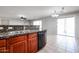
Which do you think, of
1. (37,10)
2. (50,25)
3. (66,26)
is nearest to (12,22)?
(37,10)

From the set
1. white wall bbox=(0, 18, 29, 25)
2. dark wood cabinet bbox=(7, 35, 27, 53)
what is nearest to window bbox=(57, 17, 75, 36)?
white wall bbox=(0, 18, 29, 25)

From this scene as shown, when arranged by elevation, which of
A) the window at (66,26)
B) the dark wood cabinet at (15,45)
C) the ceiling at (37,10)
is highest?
the ceiling at (37,10)

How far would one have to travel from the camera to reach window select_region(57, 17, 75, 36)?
63.6 inches

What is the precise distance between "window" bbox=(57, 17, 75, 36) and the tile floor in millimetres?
72

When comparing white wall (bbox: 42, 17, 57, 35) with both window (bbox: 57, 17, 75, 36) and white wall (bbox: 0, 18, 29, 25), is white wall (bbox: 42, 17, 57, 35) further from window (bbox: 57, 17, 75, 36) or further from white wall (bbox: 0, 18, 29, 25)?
white wall (bbox: 0, 18, 29, 25)

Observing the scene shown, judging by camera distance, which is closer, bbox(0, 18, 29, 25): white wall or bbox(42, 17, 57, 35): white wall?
bbox(0, 18, 29, 25): white wall

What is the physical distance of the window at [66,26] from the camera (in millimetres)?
1616

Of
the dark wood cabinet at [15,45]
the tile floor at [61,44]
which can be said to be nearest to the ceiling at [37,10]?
the tile floor at [61,44]

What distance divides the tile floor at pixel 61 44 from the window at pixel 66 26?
2.8 inches

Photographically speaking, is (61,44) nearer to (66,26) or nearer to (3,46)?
(66,26)

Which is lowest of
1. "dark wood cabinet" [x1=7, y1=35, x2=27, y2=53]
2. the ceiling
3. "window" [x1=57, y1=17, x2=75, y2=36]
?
"dark wood cabinet" [x1=7, y1=35, x2=27, y2=53]

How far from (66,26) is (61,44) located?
31cm

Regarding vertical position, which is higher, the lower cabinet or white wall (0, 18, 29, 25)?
white wall (0, 18, 29, 25)

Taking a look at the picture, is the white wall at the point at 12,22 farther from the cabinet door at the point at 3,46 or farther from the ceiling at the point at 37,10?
the cabinet door at the point at 3,46
